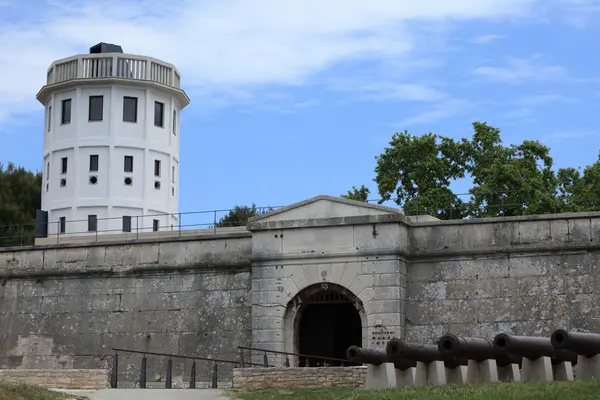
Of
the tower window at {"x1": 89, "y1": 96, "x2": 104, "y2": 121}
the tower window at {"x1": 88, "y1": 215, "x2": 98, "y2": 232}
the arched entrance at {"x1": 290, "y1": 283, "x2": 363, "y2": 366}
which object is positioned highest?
the tower window at {"x1": 89, "y1": 96, "x2": 104, "y2": 121}

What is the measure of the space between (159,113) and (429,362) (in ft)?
122

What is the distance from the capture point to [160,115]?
189 ft

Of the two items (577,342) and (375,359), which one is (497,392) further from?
(375,359)

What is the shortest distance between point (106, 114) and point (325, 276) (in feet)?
92.6

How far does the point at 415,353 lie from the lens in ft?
73.6

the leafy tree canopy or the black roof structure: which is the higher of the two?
the black roof structure

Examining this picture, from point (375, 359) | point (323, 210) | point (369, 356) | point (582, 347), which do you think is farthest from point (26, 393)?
point (323, 210)

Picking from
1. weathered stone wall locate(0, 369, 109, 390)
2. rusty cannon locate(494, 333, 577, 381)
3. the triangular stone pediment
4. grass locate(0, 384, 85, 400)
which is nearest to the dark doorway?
the triangular stone pediment

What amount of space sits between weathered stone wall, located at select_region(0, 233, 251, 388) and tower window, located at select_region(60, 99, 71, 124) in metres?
22.6

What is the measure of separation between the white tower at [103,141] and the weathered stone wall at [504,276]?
88.9ft

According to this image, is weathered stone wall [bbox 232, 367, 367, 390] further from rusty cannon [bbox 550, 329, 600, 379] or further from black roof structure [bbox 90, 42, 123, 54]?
black roof structure [bbox 90, 42, 123, 54]

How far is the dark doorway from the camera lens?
3462cm

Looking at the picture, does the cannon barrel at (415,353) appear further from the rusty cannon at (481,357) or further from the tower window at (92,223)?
the tower window at (92,223)

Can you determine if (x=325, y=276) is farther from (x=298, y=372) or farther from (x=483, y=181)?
(x=483, y=181)
